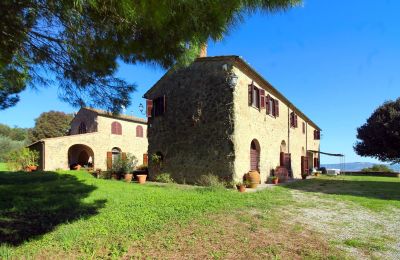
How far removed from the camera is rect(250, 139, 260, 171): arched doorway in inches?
599

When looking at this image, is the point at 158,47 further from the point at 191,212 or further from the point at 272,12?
the point at 191,212

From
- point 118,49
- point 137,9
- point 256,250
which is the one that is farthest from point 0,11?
point 256,250

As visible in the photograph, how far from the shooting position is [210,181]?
43.4ft

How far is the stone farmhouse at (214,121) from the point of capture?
1341 cm

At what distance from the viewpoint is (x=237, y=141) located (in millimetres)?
13258

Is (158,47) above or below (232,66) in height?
below

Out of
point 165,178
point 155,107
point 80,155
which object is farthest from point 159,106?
point 80,155

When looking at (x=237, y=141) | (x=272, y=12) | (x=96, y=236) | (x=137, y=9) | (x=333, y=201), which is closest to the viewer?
(x=137, y=9)

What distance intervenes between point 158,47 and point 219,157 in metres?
8.84

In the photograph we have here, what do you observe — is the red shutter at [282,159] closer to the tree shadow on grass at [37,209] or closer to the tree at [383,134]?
the tree shadow on grass at [37,209]

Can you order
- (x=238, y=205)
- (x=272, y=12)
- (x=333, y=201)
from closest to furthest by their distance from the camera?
(x=272, y=12) → (x=238, y=205) → (x=333, y=201)

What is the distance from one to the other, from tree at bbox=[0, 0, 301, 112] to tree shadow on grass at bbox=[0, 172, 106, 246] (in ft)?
8.67

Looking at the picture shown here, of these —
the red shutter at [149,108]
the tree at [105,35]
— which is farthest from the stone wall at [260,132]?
the tree at [105,35]

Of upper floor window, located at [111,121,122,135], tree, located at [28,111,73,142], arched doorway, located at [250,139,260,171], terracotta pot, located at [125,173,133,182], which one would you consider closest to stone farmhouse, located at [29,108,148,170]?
upper floor window, located at [111,121,122,135]
